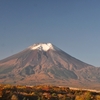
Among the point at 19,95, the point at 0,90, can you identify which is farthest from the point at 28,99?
the point at 0,90

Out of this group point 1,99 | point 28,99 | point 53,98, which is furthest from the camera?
point 53,98

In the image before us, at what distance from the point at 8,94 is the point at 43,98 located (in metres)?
5.19

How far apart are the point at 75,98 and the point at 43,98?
5.68 meters

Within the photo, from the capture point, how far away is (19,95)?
3856 centimetres

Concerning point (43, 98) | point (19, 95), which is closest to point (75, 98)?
point (43, 98)

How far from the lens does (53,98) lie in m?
40.8

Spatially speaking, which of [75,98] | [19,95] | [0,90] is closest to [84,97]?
[75,98]

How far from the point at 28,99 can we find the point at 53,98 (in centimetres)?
411

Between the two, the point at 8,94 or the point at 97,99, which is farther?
the point at 97,99

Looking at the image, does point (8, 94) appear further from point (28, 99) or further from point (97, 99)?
point (97, 99)

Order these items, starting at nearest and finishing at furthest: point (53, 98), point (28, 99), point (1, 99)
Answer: point (1, 99)
point (28, 99)
point (53, 98)

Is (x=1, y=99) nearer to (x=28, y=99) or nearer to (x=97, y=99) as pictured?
(x=28, y=99)

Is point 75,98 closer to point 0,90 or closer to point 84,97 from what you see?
point 84,97

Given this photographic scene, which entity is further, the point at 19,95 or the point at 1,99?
the point at 19,95
